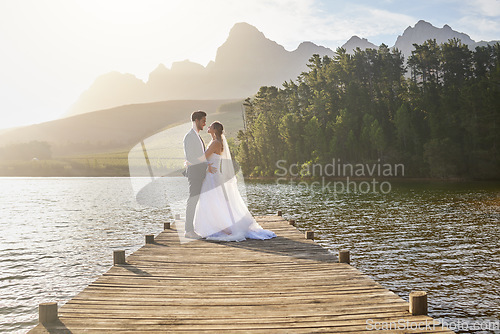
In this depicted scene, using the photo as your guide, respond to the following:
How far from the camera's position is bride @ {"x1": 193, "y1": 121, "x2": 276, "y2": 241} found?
11.5m

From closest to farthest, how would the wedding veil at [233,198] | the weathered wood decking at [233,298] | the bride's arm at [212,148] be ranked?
the weathered wood decking at [233,298] → the bride's arm at [212,148] → the wedding veil at [233,198]

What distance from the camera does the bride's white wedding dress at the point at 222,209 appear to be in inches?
452

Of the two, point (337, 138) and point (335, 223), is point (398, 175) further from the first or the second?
point (335, 223)

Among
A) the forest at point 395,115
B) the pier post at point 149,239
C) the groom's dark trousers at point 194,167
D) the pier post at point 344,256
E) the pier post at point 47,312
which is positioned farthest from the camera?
the forest at point 395,115

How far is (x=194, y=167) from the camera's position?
11.6 metres

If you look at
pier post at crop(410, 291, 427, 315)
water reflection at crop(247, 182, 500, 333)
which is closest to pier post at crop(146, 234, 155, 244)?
water reflection at crop(247, 182, 500, 333)

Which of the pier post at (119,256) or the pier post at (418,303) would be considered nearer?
the pier post at (418,303)

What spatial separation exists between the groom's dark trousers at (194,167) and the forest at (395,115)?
224 feet

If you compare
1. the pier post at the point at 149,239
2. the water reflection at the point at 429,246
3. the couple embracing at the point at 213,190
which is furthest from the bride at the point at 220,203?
the water reflection at the point at 429,246

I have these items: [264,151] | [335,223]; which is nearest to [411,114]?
[264,151]

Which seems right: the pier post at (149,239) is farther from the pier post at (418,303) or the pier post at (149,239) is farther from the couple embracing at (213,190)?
the pier post at (418,303)

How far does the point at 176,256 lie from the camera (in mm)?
9562

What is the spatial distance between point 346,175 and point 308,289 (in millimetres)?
79776

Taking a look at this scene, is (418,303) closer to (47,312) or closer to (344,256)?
(344,256)
